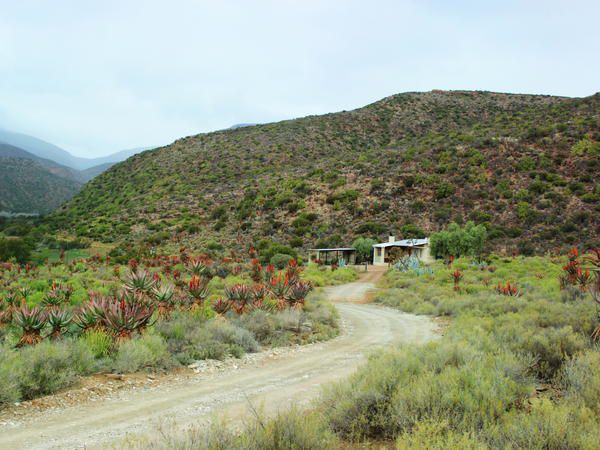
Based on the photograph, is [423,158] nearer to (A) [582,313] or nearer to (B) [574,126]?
(B) [574,126]

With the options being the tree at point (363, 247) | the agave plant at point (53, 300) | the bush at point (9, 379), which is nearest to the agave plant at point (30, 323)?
the bush at point (9, 379)

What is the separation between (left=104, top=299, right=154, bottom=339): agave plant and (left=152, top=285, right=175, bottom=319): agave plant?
5.77 feet

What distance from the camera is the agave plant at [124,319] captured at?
915 centimetres

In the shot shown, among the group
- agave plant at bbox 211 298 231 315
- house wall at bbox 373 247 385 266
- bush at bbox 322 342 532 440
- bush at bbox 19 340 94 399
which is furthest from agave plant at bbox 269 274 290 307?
house wall at bbox 373 247 385 266

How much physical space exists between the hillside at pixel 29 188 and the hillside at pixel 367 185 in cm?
3153

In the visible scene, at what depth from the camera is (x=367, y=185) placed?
5281 cm

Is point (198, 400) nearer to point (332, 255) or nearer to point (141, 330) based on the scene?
point (141, 330)

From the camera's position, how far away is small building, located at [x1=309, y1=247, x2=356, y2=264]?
40.8 metres

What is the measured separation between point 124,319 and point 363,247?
3358cm

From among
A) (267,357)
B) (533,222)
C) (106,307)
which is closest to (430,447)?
(267,357)

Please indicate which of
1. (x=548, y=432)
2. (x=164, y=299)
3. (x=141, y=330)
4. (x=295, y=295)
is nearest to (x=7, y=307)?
(x=164, y=299)

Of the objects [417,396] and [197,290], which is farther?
[197,290]

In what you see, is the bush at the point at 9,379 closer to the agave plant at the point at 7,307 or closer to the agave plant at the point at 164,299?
the agave plant at the point at 164,299

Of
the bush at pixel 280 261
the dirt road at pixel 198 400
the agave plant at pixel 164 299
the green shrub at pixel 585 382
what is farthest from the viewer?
the bush at pixel 280 261
